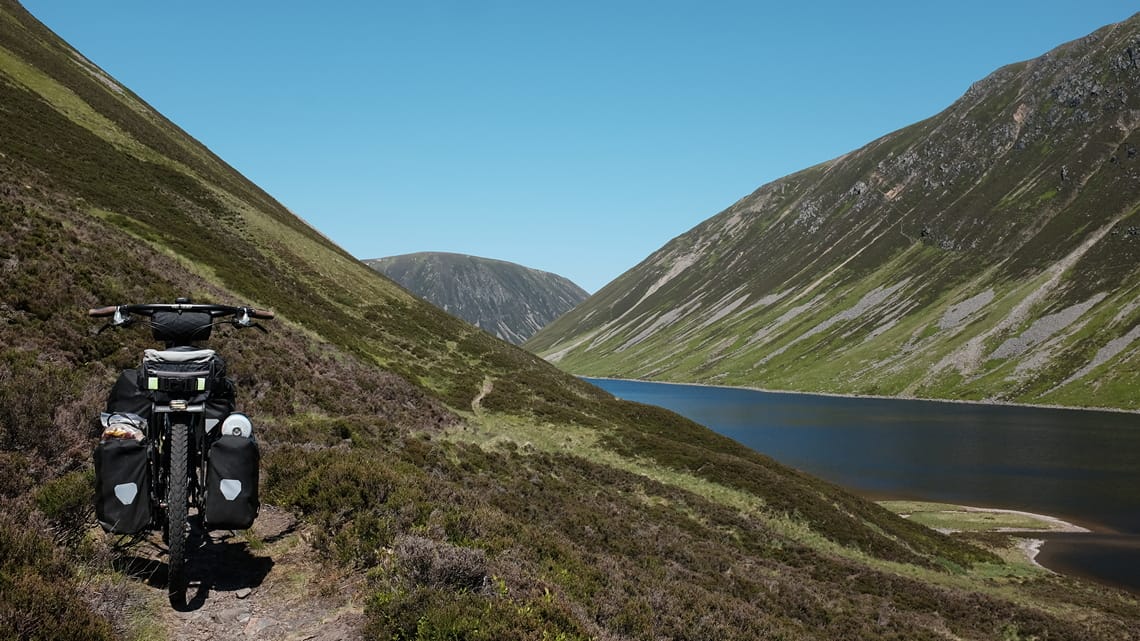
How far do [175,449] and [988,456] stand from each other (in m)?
89.5

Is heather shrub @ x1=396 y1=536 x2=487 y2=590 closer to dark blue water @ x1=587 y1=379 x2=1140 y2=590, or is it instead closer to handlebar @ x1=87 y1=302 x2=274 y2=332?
handlebar @ x1=87 y1=302 x2=274 y2=332

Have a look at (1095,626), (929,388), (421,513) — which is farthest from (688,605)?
(929,388)

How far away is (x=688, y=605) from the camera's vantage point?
13.7 m

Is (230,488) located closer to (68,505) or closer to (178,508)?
(178,508)

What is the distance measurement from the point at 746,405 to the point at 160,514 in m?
141

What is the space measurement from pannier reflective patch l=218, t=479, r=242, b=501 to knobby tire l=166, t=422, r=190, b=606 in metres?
0.37

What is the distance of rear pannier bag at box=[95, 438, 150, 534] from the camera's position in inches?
269

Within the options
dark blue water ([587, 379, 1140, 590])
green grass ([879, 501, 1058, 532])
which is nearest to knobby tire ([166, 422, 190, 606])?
dark blue water ([587, 379, 1140, 590])

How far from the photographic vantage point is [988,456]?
7481 centimetres

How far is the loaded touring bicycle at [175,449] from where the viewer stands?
6.91 metres

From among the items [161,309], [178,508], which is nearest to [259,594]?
[178,508]

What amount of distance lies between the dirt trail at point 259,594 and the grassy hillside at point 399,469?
0.25 m

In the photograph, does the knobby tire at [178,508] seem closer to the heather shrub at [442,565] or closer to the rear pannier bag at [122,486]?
the rear pannier bag at [122,486]

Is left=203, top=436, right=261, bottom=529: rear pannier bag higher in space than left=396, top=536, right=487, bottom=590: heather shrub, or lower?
higher
